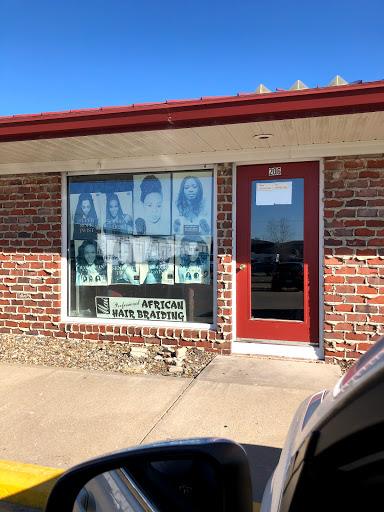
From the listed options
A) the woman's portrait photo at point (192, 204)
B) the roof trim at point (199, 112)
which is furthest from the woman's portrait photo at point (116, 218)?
the roof trim at point (199, 112)

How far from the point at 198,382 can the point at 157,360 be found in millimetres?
1022

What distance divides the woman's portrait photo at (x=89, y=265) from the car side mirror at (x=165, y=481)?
521 centimetres

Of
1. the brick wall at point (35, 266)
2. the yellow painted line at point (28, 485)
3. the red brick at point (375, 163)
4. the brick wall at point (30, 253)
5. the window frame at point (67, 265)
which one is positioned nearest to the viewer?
the yellow painted line at point (28, 485)

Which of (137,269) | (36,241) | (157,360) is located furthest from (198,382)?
(36,241)

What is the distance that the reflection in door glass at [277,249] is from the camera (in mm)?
5531

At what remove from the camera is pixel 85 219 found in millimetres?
6480

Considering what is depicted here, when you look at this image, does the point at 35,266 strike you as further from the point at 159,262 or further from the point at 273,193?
the point at 273,193

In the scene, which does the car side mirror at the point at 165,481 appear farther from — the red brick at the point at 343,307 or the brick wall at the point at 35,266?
the brick wall at the point at 35,266

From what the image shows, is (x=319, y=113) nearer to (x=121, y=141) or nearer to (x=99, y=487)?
(x=121, y=141)

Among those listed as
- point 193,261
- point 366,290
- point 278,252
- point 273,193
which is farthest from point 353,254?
point 193,261

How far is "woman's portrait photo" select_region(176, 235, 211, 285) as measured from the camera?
19.5 feet

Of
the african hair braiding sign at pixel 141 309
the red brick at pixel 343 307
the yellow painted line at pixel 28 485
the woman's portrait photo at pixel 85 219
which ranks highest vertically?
the woman's portrait photo at pixel 85 219

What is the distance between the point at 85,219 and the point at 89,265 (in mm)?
718

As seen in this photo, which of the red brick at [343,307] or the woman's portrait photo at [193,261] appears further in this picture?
the woman's portrait photo at [193,261]
